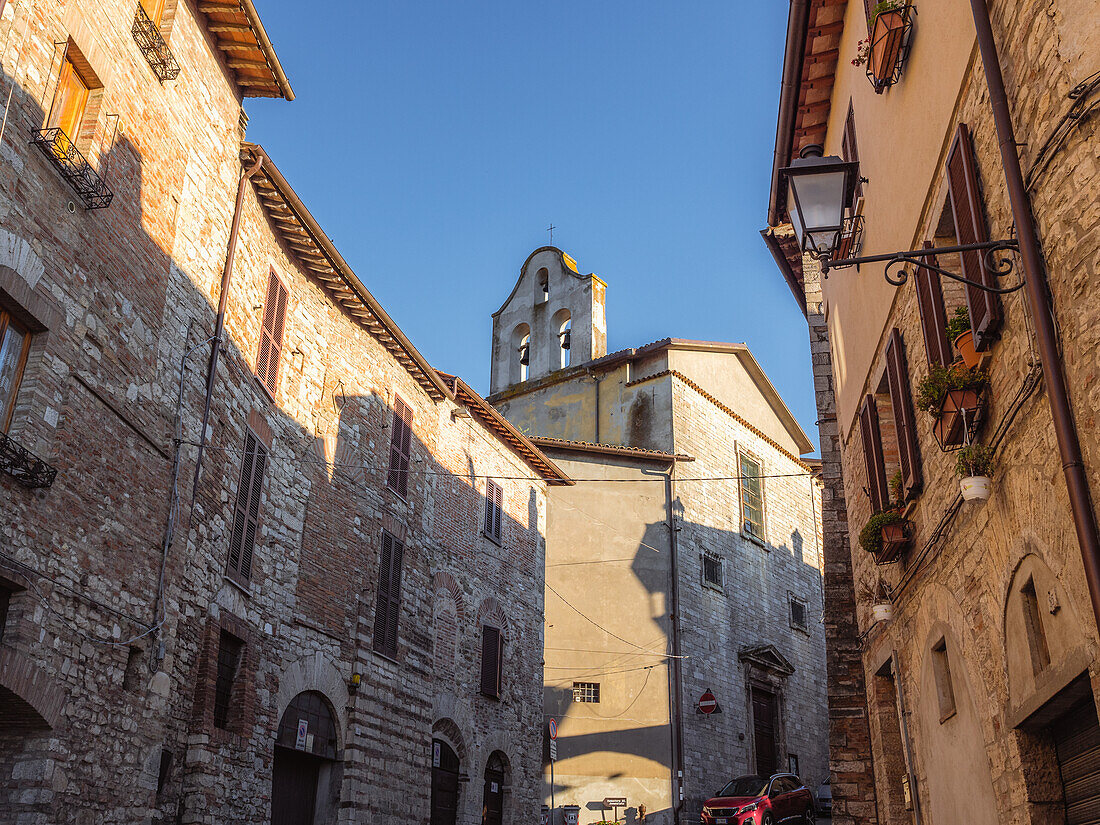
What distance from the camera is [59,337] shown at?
330 inches

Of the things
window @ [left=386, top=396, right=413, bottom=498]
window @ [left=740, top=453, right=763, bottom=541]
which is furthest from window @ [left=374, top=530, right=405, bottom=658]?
window @ [left=740, top=453, right=763, bottom=541]

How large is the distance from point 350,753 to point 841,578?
698 centimetres

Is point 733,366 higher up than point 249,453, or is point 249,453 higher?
point 733,366

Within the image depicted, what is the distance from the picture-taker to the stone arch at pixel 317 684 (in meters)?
12.2

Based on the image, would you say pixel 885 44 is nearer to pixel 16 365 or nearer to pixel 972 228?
pixel 972 228

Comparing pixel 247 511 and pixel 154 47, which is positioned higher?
pixel 154 47

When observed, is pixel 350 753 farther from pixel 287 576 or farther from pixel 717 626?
pixel 717 626

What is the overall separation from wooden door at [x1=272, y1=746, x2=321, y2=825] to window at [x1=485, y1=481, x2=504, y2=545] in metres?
6.16

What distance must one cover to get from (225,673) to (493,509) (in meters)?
7.99

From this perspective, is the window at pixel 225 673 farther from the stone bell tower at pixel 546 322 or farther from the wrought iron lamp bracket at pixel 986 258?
the stone bell tower at pixel 546 322

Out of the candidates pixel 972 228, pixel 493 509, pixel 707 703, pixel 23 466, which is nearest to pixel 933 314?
pixel 972 228

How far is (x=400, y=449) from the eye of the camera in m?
16.0

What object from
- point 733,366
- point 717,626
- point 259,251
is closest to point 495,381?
point 733,366

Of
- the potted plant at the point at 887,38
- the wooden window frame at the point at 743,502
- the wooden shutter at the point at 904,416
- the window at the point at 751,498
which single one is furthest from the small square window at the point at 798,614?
the potted plant at the point at 887,38
